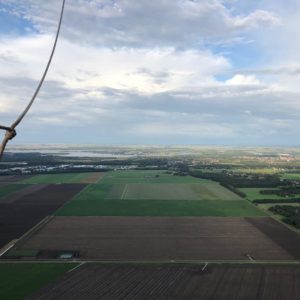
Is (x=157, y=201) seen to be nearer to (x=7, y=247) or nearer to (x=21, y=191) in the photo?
(x=21, y=191)

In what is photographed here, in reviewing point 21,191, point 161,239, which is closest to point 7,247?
point 161,239

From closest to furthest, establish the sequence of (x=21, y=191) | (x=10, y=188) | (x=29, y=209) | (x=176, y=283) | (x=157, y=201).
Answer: (x=176, y=283) < (x=29, y=209) < (x=157, y=201) < (x=21, y=191) < (x=10, y=188)

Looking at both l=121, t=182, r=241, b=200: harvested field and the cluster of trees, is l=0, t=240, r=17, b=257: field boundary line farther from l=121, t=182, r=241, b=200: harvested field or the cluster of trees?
the cluster of trees

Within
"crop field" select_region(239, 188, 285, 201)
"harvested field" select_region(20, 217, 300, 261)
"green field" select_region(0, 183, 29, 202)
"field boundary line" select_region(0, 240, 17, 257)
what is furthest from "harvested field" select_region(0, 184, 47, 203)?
"crop field" select_region(239, 188, 285, 201)

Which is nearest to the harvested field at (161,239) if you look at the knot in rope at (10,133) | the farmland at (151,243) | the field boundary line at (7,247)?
the farmland at (151,243)

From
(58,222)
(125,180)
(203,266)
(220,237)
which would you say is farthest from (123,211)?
(125,180)

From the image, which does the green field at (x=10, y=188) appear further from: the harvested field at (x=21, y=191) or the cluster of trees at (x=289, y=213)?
the cluster of trees at (x=289, y=213)
